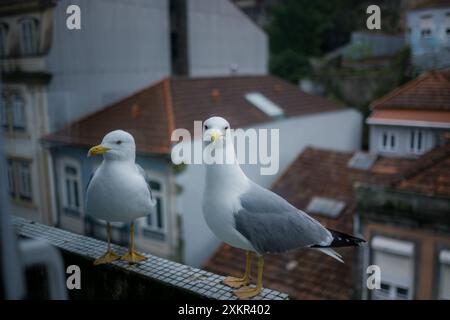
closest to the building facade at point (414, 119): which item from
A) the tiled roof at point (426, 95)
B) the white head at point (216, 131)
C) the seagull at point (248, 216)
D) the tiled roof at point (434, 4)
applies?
the tiled roof at point (426, 95)

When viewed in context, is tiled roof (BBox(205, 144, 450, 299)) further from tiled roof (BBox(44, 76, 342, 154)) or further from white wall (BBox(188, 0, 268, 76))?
white wall (BBox(188, 0, 268, 76))

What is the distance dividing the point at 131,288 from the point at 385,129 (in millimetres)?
1649

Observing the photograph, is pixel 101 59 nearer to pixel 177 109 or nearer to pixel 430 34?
pixel 177 109

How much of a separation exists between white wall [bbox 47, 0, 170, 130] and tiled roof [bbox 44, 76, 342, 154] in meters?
0.09

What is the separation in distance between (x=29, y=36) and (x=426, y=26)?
1.64 meters

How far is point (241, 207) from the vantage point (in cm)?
88

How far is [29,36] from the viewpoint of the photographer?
2051 millimetres

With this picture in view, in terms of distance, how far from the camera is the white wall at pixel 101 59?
6.39 feet

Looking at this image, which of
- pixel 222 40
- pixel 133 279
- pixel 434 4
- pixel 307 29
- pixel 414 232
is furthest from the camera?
pixel 222 40

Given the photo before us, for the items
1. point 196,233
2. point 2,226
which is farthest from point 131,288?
point 196,233

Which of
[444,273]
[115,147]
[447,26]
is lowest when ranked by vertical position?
[444,273]

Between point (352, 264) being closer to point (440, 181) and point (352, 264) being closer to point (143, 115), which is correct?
point (440, 181)

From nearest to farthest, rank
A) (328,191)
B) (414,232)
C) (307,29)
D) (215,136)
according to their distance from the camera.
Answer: (215,136)
(414,232)
(328,191)
(307,29)

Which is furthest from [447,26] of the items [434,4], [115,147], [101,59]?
[101,59]
